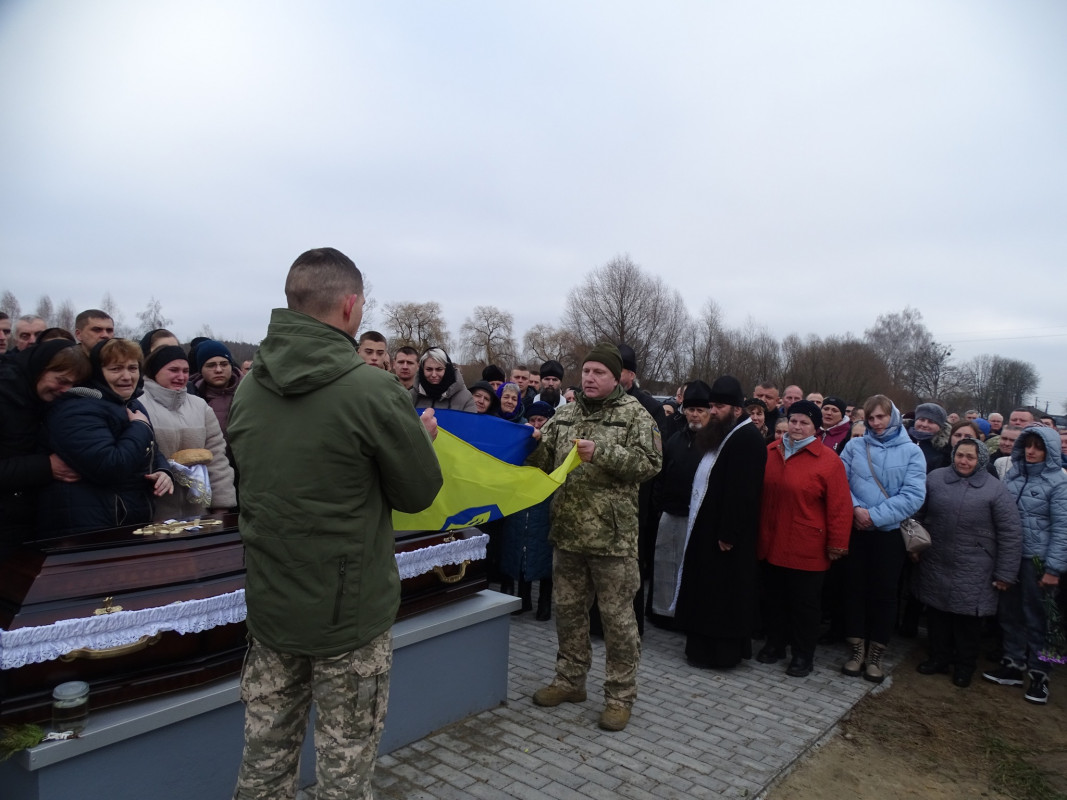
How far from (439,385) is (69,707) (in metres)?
3.95

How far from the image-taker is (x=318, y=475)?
215cm

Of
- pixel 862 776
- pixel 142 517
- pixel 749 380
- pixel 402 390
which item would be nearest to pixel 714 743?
pixel 862 776

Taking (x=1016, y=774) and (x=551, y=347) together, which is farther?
(x=551, y=347)

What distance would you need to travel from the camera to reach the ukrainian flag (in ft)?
12.3

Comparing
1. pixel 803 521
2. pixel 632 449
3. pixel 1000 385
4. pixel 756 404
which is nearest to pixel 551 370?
pixel 756 404

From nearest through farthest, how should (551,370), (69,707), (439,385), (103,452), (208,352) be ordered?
(69,707)
(103,452)
(208,352)
(439,385)
(551,370)

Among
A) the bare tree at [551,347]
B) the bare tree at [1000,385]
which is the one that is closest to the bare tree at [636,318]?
the bare tree at [551,347]

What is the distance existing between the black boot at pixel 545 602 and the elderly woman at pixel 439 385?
1.71 metres

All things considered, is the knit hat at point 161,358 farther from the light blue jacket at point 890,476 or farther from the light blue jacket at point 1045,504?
the light blue jacket at point 1045,504

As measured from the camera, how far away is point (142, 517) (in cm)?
356

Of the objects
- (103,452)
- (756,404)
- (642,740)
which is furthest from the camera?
(756,404)

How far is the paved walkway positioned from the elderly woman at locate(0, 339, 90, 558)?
2.15 m

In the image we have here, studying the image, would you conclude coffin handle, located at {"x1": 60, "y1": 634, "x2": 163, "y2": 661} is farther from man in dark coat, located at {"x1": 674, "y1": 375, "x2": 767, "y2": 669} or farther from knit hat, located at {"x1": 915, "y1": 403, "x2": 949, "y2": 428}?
knit hat, located at {"x1": 915, "y1": 403, "x2": 949, "y2": 428}

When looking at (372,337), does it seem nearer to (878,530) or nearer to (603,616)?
(603,616)
